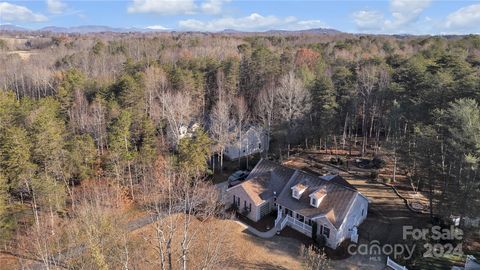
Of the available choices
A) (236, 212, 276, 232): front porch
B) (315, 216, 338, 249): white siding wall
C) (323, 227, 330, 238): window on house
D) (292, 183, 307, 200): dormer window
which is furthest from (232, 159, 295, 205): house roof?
(323, 227, 330, 238): window on house

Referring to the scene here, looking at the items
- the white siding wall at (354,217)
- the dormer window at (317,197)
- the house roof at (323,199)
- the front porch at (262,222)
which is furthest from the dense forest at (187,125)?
the dormer window at (317,197)

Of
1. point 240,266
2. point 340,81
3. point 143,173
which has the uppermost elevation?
point 340,81

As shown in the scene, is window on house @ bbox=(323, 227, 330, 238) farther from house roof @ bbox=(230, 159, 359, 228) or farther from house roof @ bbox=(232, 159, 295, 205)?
house roof @ bbox=(232, 159, 295, 205)

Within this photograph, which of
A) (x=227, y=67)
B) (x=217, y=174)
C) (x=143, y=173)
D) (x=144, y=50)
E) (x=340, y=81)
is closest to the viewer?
(x=143, y=173)

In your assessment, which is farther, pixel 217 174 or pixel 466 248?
pixel 217 174

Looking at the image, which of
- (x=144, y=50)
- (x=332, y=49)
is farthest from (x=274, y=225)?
(x=144, y=50)

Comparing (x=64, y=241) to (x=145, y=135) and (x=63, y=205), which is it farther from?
(x=145, y=135)

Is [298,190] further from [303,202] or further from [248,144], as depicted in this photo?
[248,144]
